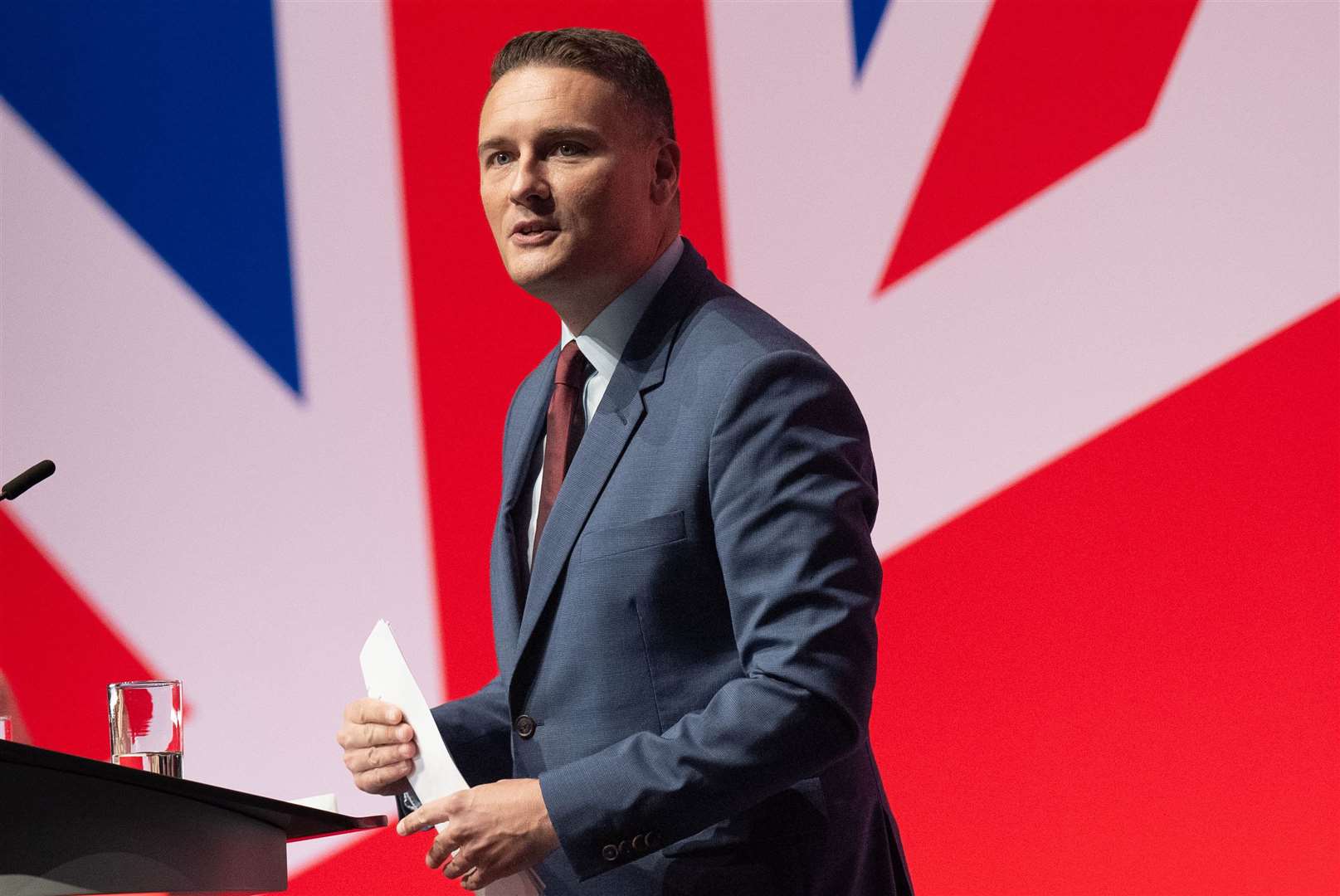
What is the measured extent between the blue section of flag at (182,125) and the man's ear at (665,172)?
5.53 feet

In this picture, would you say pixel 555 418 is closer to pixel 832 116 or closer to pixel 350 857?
pixel 832 116

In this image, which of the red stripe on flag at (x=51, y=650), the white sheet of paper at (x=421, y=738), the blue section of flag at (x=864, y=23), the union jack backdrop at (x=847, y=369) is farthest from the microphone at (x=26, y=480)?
the blue section of flag at (x=864, y=23)

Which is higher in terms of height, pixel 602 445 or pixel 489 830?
pixel 602 445

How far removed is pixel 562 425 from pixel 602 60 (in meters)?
0.45

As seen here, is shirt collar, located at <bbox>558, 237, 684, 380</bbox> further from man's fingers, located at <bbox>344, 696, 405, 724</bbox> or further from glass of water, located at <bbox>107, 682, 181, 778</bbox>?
glass of water, located at <bbox>107, 682, 181, 778</bbox>

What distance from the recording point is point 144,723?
1602 millimetres

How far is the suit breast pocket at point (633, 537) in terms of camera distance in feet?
5.07

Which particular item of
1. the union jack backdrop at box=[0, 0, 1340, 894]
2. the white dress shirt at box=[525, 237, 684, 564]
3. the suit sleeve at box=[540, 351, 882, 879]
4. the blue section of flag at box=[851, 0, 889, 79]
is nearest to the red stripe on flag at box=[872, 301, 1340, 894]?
the union jack backdrop at box=[0, 0, 1340, 894]

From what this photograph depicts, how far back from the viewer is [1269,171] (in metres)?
2.95

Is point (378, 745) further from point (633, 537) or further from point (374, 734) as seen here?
point (633, 537)

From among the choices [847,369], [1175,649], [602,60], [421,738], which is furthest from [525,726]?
[1175,649]

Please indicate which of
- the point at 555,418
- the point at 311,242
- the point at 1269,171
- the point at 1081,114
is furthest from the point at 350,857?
the point at 1269,171

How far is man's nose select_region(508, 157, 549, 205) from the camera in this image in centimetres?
170

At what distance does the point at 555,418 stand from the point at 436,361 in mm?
1517
